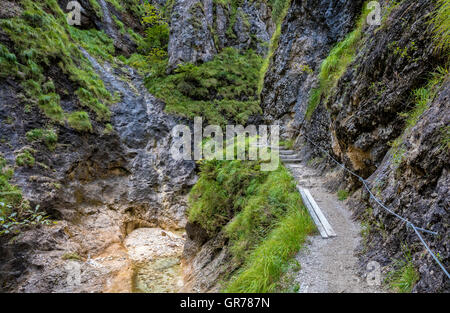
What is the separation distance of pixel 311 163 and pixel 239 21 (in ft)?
66.4

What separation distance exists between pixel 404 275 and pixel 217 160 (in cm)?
541

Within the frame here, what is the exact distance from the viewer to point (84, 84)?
11070 mm

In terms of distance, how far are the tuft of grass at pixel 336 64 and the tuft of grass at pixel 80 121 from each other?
9456mm

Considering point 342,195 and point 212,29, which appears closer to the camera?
point 342,195

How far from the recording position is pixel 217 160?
716cm

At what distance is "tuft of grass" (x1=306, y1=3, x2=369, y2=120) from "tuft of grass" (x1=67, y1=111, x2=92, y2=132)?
9.46 metres

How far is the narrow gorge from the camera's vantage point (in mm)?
2893

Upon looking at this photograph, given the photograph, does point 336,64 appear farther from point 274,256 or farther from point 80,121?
point 80,121

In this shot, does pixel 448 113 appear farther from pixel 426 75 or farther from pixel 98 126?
pixel 98 126

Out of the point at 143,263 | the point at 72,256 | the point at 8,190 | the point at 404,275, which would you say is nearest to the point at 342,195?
the point at 404,275

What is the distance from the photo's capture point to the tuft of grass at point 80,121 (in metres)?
9.73

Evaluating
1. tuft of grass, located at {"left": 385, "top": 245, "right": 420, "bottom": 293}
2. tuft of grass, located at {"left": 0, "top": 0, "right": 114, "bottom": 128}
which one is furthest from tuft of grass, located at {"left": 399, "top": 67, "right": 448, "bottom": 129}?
tuft of grass, located at {"left": 0, "top": 0, "right": 114, "bottom": 128}
